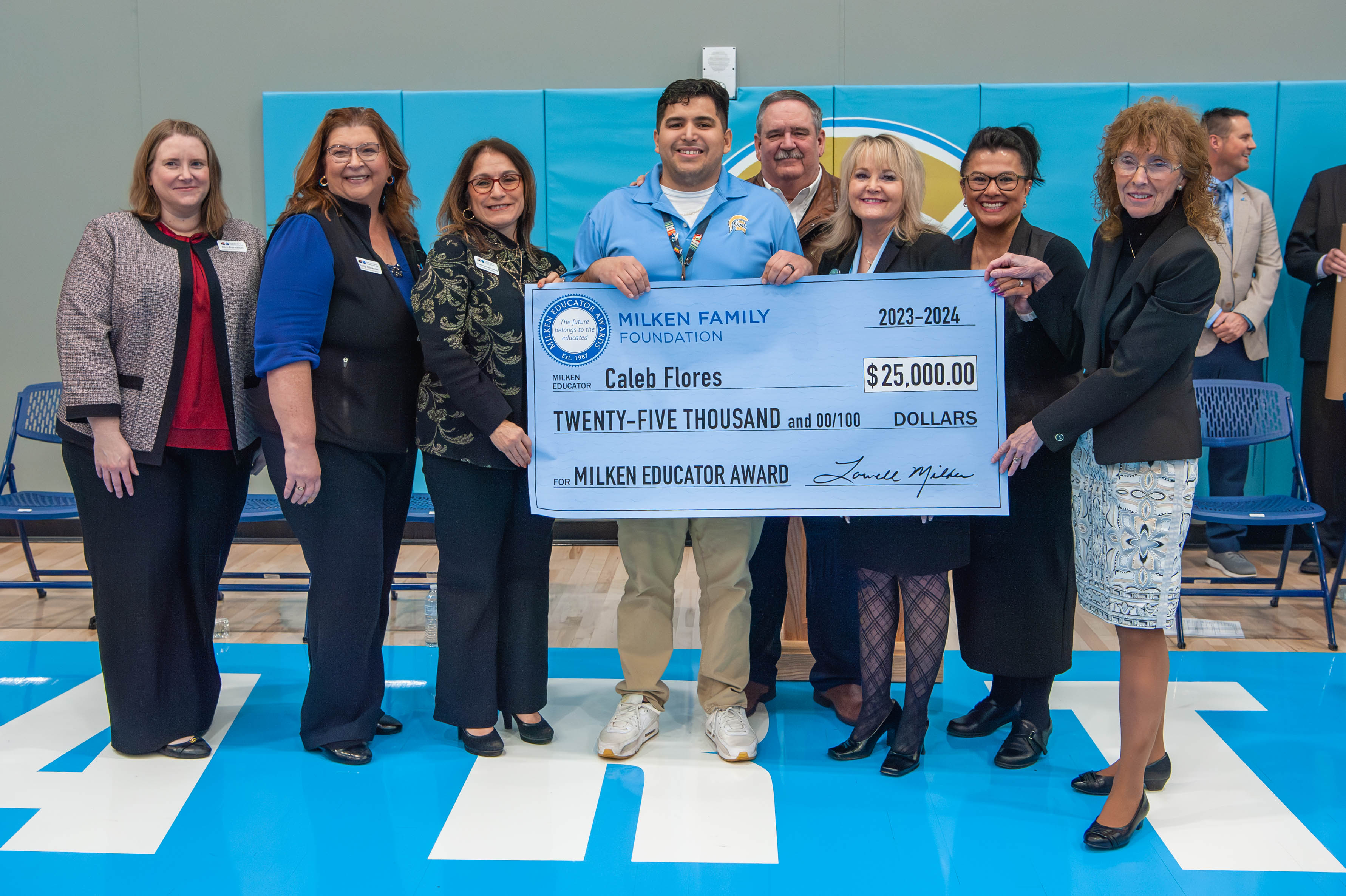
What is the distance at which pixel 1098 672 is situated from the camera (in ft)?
11.6

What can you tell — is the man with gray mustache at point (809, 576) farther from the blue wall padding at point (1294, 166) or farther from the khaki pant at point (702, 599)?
the blue wall padding at point (1294, 166)

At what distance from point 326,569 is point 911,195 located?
6.41ft

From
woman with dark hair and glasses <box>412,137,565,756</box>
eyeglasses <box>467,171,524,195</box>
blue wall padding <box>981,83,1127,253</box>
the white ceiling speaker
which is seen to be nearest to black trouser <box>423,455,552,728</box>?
woman with dark hair and glasses <box>412,137,565,756</box>

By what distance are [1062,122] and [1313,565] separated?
2716 millimetres

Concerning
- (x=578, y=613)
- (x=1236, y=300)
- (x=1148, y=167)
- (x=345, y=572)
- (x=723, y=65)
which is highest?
(x=723, y=65)

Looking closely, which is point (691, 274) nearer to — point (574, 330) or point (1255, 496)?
point (574, 330)

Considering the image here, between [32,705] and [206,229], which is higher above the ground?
[206,229]

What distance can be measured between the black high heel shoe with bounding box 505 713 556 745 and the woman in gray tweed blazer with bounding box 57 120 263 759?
3.03 ft

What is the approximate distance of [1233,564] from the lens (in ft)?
16.3

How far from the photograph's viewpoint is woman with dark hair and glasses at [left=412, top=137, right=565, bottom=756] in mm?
2648

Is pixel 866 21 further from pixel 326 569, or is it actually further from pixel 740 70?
pixel 326 569

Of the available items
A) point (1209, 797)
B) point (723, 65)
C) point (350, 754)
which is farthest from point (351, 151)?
point (723, 65)

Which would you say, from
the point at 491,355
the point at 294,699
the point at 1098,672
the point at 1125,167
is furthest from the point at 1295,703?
the point at 294,699

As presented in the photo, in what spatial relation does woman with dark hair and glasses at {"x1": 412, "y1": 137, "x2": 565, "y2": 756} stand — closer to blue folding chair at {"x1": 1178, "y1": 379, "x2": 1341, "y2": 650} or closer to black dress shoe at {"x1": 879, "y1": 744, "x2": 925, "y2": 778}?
black dress shoe at {"x1": 879, "y1": 744, "x2": 925, "y2": 778}
